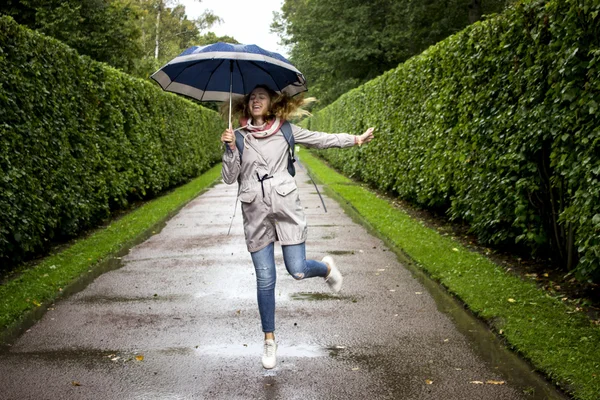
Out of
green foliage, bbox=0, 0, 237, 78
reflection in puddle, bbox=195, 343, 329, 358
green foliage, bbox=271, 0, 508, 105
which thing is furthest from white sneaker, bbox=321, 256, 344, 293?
green foliage, bbox=0, 0, 237, 78

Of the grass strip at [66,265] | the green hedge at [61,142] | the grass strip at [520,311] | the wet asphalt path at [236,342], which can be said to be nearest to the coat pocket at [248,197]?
the wet asphalt path at [236,342]

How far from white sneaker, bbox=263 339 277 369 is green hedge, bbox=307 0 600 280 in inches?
113

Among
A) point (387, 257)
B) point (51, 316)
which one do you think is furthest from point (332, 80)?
point (51, 316)

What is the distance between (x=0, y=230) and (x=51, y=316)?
1973 millimetres

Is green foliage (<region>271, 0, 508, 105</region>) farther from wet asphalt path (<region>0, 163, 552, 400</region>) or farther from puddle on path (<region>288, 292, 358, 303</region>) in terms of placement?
puddle on path (<region>288, 292, 358, 303</region>)

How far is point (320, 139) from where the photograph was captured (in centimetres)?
534

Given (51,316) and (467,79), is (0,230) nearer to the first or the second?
(51,316)

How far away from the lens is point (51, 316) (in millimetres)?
6480

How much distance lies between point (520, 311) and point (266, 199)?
2626 mm

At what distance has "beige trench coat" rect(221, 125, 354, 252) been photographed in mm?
5000

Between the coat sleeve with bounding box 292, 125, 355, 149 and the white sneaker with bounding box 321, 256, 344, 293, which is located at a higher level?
the coat sleeve with bounding box 292, 125, 355, 149

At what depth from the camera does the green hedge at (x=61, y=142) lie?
28.0 ft

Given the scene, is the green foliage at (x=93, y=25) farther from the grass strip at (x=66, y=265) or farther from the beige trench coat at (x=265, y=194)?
the beige trench coat at (x=265, y=194)

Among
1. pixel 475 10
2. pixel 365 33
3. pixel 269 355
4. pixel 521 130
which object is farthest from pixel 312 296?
pixel 365 33
